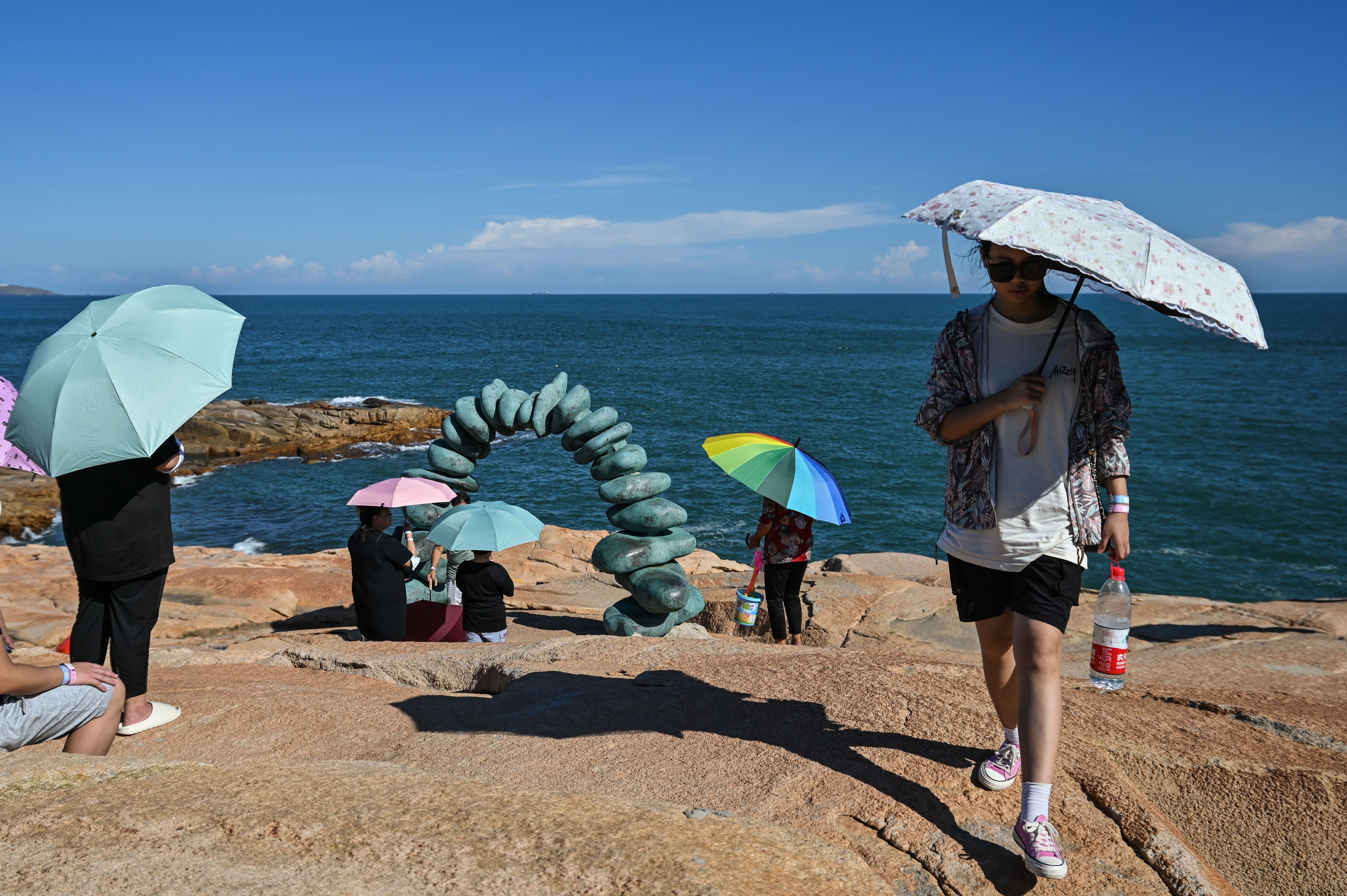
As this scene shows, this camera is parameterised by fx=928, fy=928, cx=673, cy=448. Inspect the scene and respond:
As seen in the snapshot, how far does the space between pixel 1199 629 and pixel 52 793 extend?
27.8 feet

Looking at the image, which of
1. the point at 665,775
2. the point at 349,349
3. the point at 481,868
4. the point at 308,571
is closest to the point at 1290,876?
the point at 665,775

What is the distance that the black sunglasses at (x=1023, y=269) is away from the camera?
2.93 metres

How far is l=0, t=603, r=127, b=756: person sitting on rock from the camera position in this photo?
10.9 feet

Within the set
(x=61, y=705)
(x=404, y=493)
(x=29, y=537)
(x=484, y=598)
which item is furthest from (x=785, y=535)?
(x=29, y=537)

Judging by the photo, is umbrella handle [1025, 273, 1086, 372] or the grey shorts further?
the grey shorts

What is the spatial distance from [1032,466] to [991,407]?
25 centimetres

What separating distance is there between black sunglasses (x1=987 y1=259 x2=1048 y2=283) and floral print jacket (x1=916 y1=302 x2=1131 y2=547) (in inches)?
7.8

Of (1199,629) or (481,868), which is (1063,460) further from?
(1199,629)

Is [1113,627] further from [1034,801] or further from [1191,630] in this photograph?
[1191,630]

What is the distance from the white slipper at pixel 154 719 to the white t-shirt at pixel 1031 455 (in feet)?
12.6

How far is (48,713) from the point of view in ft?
11.4

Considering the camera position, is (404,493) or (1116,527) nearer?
(1116,527)

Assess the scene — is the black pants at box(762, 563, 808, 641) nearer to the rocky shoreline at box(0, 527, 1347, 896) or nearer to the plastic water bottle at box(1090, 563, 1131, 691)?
the rocky shoreline at box(0, 527, 1347, 896)

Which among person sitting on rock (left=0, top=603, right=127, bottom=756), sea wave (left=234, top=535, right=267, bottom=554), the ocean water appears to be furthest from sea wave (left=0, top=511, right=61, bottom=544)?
person sitting on rock (left=0, top=603, right=127, bottom=756)
